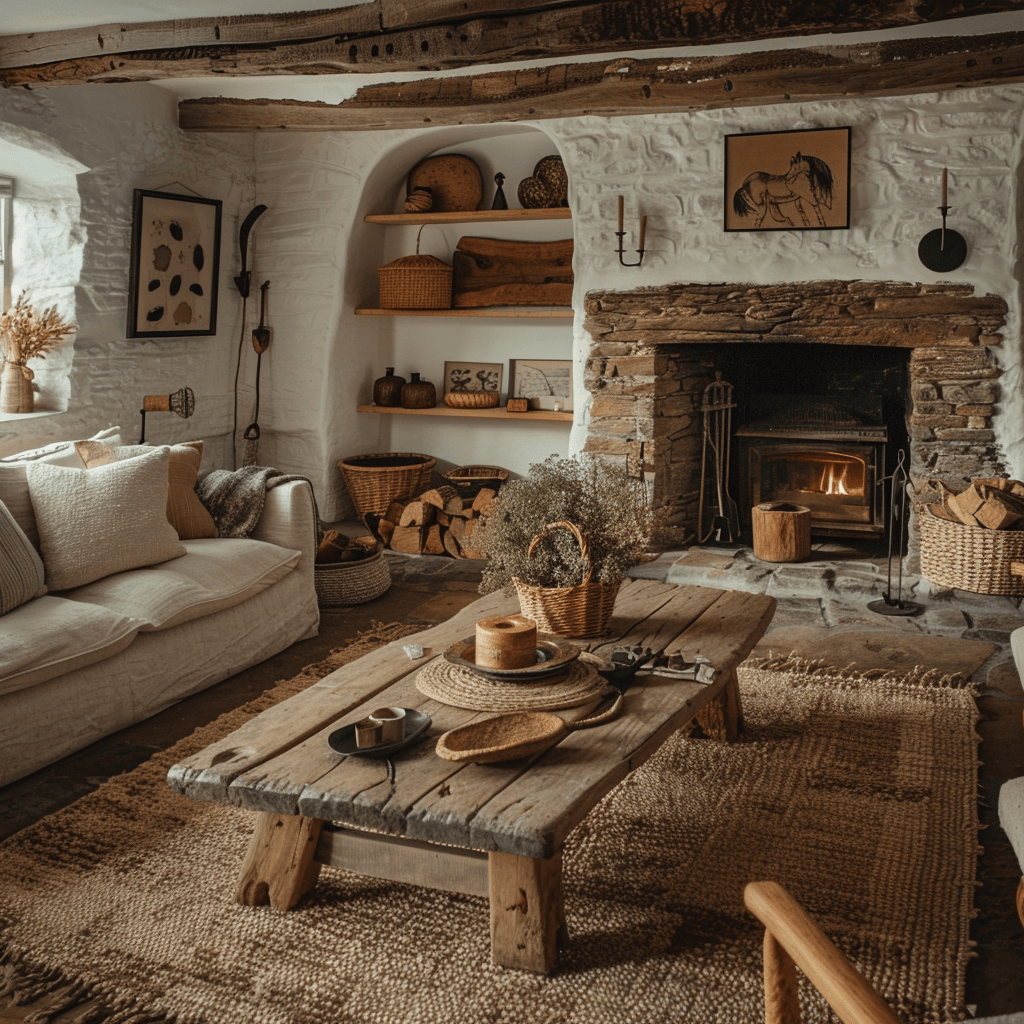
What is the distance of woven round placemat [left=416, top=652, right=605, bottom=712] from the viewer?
2258 mm

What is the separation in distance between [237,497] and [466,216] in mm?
2402

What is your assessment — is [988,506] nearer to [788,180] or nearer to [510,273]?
[788,180]

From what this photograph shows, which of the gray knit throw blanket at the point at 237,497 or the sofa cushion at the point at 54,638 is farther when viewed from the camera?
the gray knit throw blanket at the point at 237,497

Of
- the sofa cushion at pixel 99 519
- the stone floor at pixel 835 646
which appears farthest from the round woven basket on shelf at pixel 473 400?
the sofa cushion at pixel 99 519

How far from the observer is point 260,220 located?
600 centimetres

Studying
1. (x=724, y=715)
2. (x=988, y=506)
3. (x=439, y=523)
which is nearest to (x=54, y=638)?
(x=724, y=715)

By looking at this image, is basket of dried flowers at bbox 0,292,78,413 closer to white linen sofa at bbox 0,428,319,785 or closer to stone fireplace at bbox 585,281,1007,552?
white linen sofa at bbox 0,428,319,785

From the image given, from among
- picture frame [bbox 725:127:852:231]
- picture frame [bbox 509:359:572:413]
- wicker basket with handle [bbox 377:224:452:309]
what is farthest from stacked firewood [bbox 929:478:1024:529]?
wicker basket with handle [bbox 377:224:452:309]

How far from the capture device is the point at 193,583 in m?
3.45

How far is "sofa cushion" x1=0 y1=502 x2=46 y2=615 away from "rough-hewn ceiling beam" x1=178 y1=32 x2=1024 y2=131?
2956 mm

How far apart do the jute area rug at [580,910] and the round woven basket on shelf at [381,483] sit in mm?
2926

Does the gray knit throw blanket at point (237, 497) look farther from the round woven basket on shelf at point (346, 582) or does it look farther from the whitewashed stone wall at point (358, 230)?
the whitewashed stone wall at point (358, 230)

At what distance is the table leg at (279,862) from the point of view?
86.0 inches

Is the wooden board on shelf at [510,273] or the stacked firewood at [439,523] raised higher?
the wooden board on shelf at [510,273]
